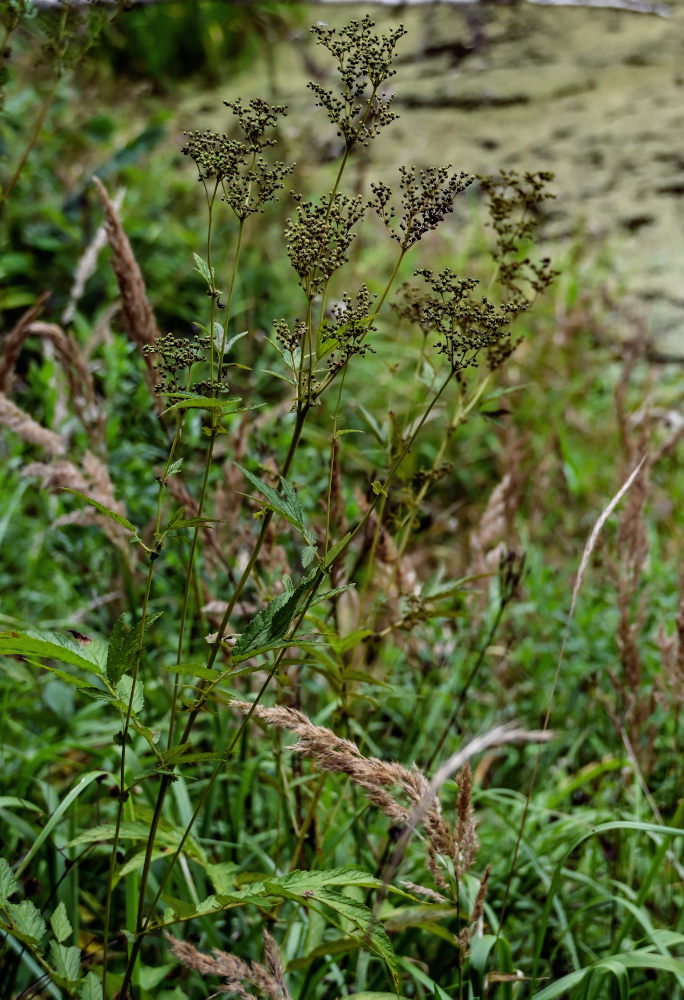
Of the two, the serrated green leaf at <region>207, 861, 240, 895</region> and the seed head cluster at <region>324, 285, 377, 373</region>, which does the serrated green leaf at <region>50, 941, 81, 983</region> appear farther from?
the seed head cluster at <region>324, 285, 377, 373</region>

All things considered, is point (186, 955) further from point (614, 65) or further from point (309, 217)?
point (614, 65)

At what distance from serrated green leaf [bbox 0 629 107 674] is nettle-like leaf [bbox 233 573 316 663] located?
159mm

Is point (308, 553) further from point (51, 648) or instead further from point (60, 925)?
point (60, 925)

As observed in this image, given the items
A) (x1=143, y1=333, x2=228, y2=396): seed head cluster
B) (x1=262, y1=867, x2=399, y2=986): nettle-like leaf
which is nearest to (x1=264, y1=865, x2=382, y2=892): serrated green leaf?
(x1=262, y1=867, x2=399, y2=986): nettle-like leaf

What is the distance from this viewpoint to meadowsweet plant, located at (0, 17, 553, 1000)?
0.88m

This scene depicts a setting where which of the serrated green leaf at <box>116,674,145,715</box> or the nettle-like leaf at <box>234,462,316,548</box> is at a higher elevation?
the nettle-like leaf at <box>234,462,316,548</box>

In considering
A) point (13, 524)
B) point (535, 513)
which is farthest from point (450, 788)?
point (13, 524)

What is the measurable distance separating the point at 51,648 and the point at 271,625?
216 millimetres

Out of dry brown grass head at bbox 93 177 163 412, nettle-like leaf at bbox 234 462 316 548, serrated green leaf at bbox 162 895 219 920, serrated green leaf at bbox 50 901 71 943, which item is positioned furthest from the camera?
dry brown grass head at bbox 93 177 163 412

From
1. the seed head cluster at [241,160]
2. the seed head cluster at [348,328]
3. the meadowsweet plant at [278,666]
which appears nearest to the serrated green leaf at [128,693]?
the meadowsweet plant at [278,666]

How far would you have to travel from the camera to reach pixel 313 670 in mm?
1163

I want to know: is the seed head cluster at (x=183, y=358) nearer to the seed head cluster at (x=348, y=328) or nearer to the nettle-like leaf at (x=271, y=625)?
the seed head cluster at (x=348, y=328)

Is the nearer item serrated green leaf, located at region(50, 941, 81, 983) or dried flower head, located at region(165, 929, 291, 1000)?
dried flower head, located at region(165, 929, 291, 1000)

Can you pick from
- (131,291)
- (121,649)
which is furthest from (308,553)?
(131,291)
